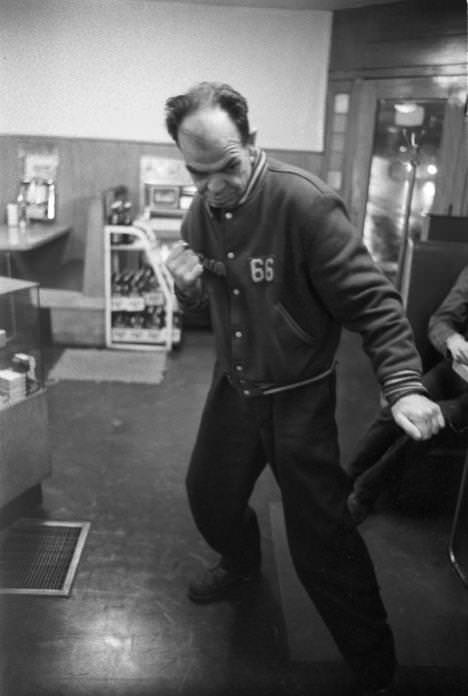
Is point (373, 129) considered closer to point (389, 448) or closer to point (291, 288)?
point (291, 288)

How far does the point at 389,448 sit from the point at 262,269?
79 cm

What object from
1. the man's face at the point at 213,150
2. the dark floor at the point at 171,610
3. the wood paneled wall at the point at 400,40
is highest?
the wood paneled wall at the point at 400,40

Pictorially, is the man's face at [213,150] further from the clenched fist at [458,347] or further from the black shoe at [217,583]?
the black shoe at [217,583]

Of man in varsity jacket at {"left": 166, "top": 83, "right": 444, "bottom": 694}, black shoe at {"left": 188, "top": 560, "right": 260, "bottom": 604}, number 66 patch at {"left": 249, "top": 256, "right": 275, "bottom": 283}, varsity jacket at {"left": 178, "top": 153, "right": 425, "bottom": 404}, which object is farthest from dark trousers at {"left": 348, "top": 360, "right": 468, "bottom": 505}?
number 66 patch at {"left": 249, "top": 256, "right": 275, "bottom": 283}

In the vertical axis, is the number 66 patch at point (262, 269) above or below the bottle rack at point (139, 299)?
above

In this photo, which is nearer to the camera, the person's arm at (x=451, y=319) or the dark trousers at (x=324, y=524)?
the dark trousers at (x=324, y=524)

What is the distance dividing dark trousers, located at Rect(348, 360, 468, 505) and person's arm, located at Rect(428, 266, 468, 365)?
120 mm

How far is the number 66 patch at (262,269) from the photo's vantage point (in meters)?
0.93

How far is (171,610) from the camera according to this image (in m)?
1.29

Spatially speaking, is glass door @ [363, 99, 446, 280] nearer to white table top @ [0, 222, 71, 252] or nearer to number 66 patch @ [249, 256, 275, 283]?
number 66 patch @ [249, 256, 275, 283]

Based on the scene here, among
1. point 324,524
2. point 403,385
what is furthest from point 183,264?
point 324,524

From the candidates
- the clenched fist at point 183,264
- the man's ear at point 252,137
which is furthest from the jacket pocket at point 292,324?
the man's ear at point 252,137

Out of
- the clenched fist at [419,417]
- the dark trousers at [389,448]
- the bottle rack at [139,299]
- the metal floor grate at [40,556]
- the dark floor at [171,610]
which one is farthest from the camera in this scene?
the bottle rack at [139,299]

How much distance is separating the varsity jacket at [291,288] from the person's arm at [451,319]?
1.64 feet
